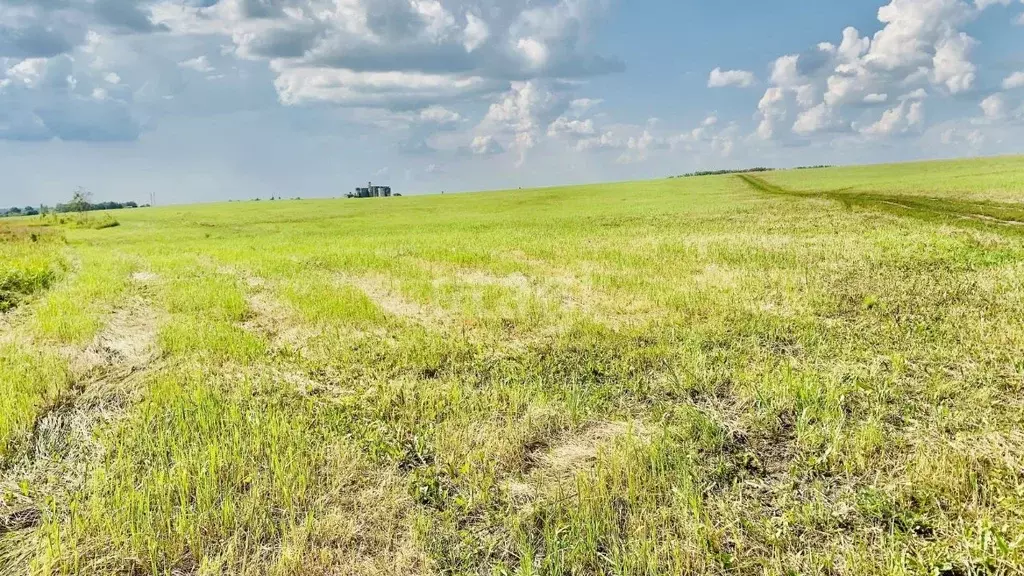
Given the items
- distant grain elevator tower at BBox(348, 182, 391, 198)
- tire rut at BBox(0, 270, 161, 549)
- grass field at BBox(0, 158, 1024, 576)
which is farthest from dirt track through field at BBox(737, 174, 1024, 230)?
distant grain elevator tower at BBox(348, 182, 391, 198)

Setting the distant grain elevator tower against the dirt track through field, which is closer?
the dirt track through field

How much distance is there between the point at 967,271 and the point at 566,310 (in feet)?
35.0

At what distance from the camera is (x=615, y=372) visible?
323 inches

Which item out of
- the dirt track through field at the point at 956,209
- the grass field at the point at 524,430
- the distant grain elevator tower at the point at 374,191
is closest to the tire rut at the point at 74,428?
the grass field at the point at 524,430

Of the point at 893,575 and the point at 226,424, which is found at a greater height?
the point at 226,424

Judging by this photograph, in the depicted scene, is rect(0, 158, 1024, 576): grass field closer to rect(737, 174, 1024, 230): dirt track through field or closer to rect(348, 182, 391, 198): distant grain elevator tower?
rect(737, 174, 1024, 230): dirt track through field

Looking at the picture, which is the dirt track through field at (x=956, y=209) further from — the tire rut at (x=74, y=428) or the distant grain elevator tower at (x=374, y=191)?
the distant grain elevator tower at (x=374, y=191)

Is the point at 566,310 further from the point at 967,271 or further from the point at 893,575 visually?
the point at 967,271

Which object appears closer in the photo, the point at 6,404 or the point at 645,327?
the point at 6,404

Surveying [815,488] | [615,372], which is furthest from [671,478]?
[615,372]

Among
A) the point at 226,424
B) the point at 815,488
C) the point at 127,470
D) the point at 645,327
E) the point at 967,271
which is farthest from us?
the point at 967,271

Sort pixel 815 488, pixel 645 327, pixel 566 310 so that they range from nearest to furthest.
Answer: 1. pixel 815 488
2. pixel 645 327
3. pixel 566 310

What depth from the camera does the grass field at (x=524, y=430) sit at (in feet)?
14.0

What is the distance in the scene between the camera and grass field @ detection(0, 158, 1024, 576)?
4.28 m
